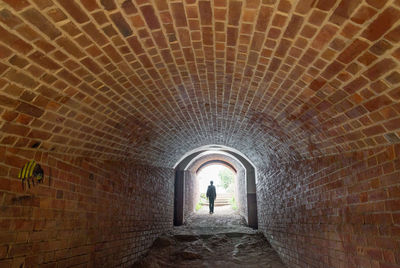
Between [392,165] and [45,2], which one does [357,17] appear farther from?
[45,2]

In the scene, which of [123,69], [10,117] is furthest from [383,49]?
[10,117]

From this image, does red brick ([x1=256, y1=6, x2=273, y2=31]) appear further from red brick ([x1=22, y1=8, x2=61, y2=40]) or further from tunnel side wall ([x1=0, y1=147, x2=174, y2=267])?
tunnel side wall ([x1=0, y1=147, x2=174, y2=267])

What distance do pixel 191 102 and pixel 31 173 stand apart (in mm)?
2881

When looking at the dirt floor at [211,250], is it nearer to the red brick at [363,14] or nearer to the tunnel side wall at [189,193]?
the tunnel side wall at [189,193]

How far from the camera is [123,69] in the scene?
3.41 metres

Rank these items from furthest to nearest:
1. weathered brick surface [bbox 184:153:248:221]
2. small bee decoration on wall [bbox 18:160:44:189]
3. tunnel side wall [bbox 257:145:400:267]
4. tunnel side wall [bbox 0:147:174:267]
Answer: weathered brick surface [bbox 184:153:248:221], small bee decoration on wall [bbox 18:160:44:189], tunnel side wall [bbox 0:147:174:267], tunnel side wall [bbox 257:145:400:267]

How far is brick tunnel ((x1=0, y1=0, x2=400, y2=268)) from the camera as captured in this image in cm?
245

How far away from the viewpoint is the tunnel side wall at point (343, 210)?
306cm

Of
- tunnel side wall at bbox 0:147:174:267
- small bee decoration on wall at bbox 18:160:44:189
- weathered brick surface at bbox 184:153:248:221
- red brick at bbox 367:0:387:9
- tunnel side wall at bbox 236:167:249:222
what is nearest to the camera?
red brick at bbox 367:0:387:9

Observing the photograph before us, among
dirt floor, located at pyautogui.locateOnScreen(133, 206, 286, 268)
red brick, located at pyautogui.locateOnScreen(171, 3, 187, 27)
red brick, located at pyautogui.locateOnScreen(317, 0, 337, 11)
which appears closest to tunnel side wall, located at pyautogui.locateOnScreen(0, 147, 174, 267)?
dirt floor, located at pyautogui.locateOnScreen(133, 206, 286, 268)

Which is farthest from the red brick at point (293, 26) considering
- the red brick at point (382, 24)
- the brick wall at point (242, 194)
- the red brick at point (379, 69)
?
the brick wall at point (242, 194)

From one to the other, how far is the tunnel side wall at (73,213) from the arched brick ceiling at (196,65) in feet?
1.35

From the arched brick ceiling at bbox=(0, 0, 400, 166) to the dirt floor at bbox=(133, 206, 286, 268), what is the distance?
4.42m

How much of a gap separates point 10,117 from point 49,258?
2.09 meters
